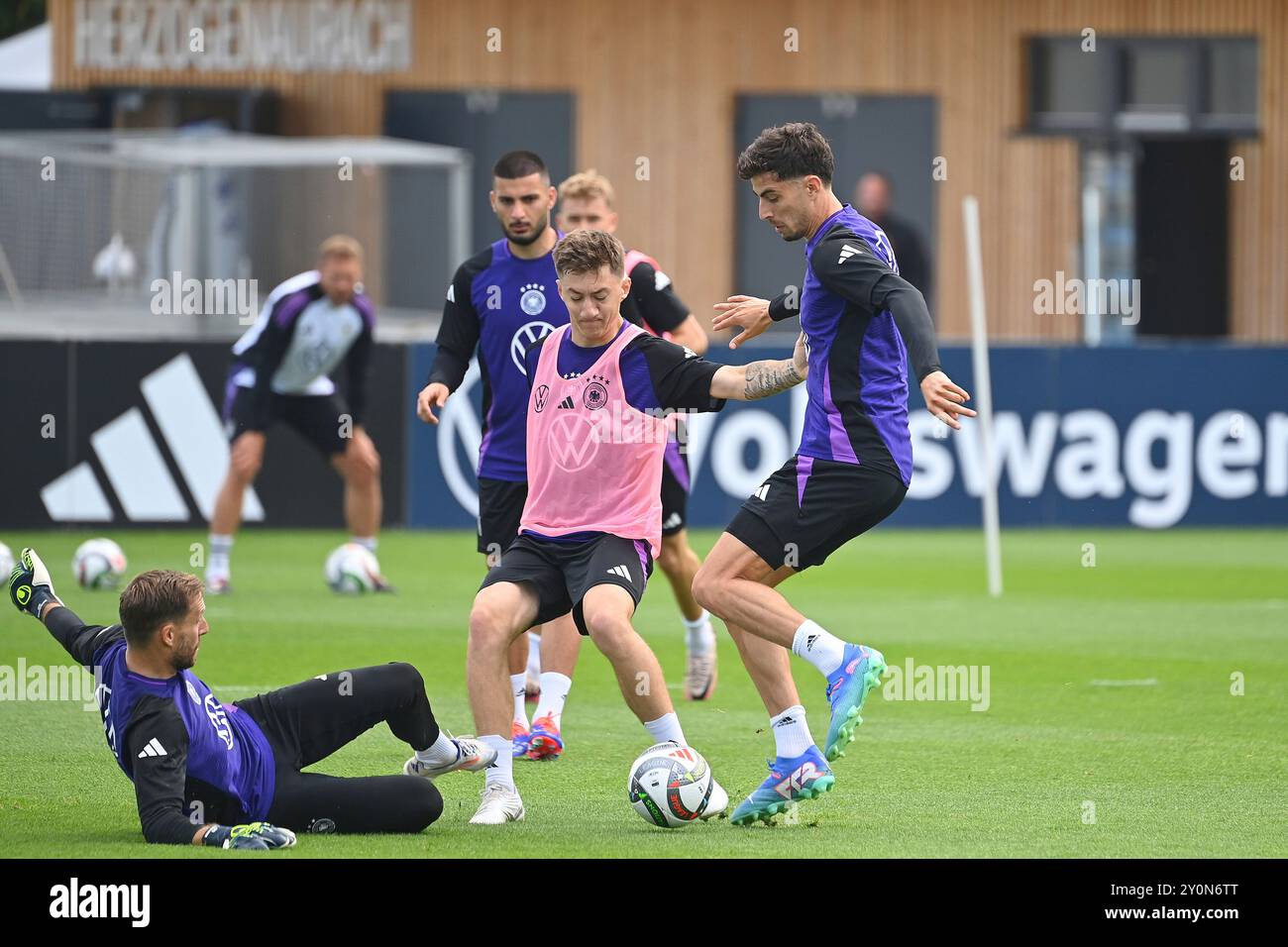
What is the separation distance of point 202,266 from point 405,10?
542 centimetres

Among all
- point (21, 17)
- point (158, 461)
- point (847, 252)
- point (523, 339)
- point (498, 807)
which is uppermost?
point (21, 17)

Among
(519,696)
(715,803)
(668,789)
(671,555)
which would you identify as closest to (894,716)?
(671,555)

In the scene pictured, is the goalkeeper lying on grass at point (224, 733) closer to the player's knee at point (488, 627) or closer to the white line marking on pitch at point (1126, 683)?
the player's knee at point (488, 627)

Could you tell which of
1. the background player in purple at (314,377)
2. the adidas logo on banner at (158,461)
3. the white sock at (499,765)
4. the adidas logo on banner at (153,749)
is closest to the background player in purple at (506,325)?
the white sock at (499,765)

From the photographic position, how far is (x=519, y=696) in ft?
28.9

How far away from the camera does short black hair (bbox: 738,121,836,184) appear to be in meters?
7.04

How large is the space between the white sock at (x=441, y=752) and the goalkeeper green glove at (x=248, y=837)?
98 cm

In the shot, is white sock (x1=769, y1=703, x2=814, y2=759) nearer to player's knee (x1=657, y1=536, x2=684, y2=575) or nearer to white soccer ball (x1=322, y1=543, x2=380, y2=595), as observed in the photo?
player's knee (x1=657, y1=536, x2=684, y2=575)

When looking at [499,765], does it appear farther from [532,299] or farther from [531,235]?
[531,235]

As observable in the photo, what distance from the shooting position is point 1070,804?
720 cm

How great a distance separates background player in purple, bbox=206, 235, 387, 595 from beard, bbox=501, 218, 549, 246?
595 centimetres

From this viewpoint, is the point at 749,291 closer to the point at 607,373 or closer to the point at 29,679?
the point at 29,679

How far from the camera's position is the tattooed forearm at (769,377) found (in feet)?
22.7

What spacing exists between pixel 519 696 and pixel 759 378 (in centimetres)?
244
